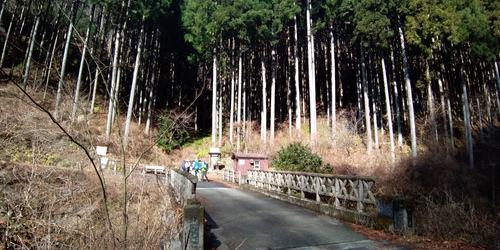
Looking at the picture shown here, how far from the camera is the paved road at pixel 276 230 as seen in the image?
5828 mm

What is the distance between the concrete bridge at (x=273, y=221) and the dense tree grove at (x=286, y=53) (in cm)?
918

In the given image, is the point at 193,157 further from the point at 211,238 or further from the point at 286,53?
the point at 211,238

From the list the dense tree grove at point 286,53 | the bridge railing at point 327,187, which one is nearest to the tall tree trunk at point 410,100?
the dense tree grove at point 286,53

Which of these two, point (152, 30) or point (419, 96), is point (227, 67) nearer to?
point (152, 30)

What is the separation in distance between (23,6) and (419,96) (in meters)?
39.5

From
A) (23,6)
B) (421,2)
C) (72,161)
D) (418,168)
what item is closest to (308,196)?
(418,168)

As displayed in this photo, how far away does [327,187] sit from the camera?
1021cm

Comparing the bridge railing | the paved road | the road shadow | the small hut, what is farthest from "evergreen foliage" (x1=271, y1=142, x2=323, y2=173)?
the road shadow

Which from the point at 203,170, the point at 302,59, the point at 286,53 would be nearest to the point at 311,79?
the point at 302,59

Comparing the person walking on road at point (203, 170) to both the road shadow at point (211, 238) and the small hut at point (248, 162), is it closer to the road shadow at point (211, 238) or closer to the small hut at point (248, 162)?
the small hut at point (248, 162)

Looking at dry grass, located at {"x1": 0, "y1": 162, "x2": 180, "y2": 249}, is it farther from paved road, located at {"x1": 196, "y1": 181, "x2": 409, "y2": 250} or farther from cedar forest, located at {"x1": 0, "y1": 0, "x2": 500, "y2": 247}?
cedar forest, located at {"x1": 0, "y1": 0, "x2": 500, "y2": 247}

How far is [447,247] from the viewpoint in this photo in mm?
5449

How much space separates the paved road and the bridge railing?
0.77 meters

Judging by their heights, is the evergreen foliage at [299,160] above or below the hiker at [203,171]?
above
